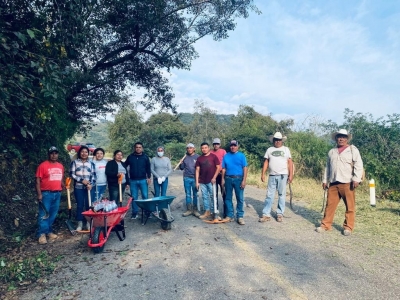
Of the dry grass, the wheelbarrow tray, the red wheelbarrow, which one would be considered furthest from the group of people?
the red wheelbarrow

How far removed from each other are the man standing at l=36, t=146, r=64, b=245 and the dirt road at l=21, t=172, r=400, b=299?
459mm

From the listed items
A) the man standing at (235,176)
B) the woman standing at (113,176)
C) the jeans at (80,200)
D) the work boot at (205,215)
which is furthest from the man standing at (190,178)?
the jeans at (80,200)

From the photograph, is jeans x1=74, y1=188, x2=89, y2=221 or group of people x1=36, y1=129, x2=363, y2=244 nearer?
group of people x1=36, y1=129, x2=363, y2=244

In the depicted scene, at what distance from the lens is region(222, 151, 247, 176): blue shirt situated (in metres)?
7.23

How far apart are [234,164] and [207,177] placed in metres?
0.81

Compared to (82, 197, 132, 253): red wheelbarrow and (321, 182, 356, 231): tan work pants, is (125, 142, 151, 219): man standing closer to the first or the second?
(82, 197, 132, 253): red wheelbarrow

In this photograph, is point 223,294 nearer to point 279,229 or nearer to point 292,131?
point 279,229

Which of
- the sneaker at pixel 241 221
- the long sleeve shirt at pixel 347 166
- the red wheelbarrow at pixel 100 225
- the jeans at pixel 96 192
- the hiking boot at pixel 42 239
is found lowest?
the sneaker at pixel 241 221

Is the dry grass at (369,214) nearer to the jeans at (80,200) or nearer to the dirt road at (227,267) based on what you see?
the dirt road at (227,267)

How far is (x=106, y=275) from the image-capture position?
447 centimetres

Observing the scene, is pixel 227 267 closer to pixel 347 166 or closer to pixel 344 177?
pixel 344 177

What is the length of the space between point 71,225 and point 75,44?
4.00 metres

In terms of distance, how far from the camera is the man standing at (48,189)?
6.17 meters

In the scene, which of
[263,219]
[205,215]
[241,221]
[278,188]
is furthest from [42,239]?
[278,188]
